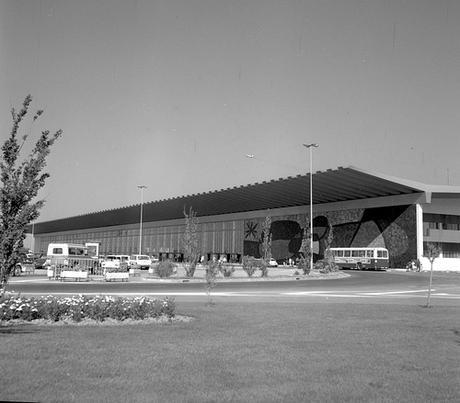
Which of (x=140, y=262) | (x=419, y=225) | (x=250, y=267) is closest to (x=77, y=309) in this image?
(x=250, y=267)

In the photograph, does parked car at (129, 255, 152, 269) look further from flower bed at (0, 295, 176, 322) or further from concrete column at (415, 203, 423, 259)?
flower bed at (0, 295, 176, 322)

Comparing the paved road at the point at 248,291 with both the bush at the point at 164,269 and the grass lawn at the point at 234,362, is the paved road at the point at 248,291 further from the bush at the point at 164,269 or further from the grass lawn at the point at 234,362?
the grass lawn at the point at 234,362

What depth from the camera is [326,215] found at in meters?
68.1

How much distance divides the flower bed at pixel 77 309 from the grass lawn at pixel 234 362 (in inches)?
30.0

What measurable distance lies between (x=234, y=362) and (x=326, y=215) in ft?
202

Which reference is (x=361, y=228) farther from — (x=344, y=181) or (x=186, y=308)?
(x=186, y=308)

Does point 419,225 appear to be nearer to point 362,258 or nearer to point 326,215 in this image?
→ point 362,258

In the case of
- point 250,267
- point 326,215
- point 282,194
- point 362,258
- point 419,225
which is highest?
point 282,194

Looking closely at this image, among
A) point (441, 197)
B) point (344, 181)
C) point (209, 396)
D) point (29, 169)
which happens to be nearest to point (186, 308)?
point (29, 169)

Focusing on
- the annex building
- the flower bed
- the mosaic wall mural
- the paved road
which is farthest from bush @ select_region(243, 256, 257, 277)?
the flower bed

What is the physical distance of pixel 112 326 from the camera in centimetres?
1134

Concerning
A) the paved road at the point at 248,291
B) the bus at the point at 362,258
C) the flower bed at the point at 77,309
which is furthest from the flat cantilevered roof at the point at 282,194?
the flower bed at the point at 77,309

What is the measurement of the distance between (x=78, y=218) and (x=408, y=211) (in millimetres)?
87131

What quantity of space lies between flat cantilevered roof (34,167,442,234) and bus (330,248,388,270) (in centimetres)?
647
